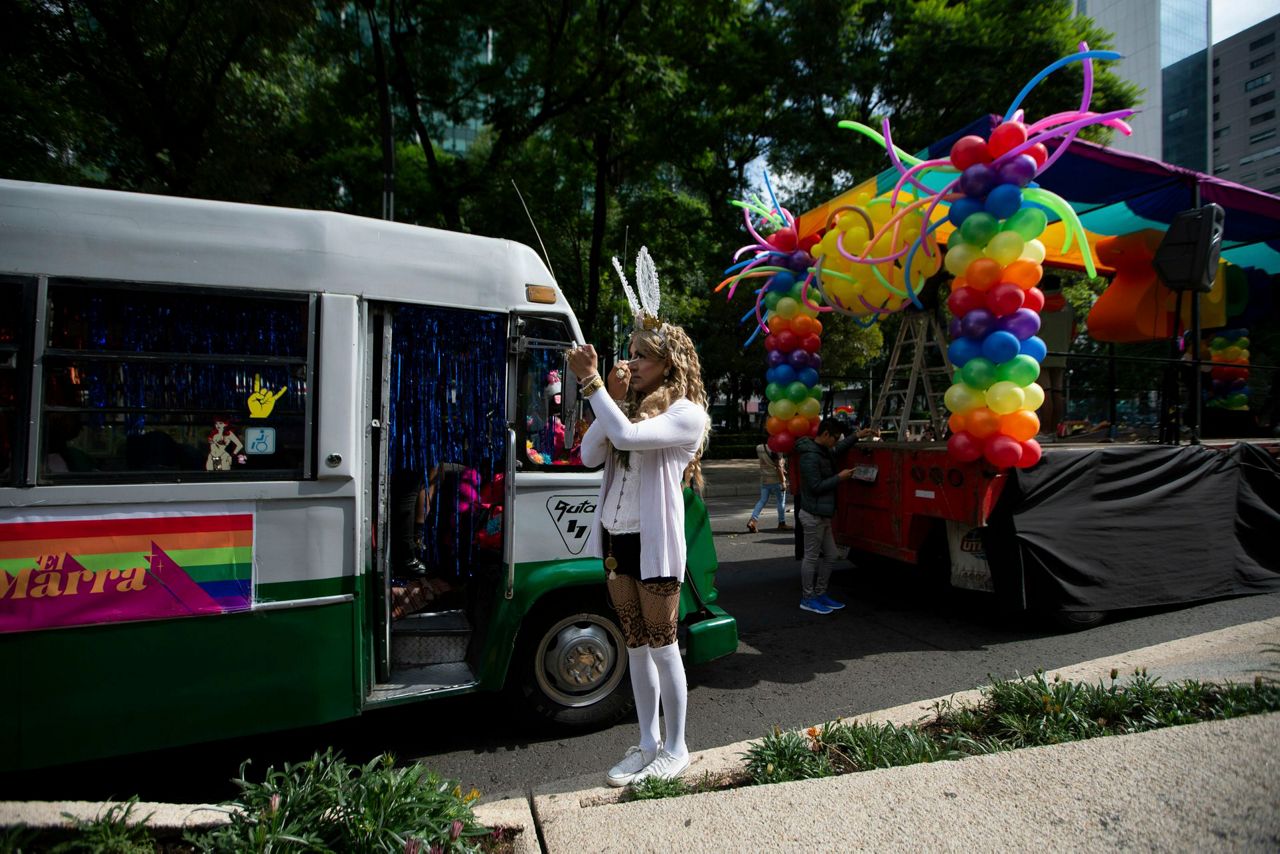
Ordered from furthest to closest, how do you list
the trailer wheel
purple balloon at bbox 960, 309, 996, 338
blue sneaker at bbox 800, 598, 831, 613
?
1. blue sneaker at bbox 800, 598, 831, 613
2. the trailer wheel
3. purple balloon at bbox 960, 309, 996, 338

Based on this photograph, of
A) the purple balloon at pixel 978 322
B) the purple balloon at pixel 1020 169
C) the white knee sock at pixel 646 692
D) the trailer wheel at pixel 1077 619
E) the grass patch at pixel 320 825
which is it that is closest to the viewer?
the grass patch at pixel 320 825

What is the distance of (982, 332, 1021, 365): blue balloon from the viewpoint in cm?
524

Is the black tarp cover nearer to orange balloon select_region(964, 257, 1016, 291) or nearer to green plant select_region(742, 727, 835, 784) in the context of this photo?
orange balloon select_region(964, 257, 1016, 291)

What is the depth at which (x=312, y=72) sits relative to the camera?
13.3 metres

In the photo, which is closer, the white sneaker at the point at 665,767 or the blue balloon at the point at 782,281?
the white sneaker at the point at 665,767

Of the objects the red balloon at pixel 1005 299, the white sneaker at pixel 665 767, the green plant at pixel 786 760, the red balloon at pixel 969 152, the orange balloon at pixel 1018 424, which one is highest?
the red balloon at pixel 969 152

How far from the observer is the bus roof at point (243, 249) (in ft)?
9.63

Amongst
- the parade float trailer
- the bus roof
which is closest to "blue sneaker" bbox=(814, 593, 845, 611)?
the parade float trailer

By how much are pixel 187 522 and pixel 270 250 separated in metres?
1.29

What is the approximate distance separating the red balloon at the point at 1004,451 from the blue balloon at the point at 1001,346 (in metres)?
0.59

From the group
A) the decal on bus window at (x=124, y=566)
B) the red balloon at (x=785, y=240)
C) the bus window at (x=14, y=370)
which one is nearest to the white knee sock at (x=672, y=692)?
the decal on bus window at (x=124, y=566)

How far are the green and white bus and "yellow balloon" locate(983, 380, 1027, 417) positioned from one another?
3.03 metres

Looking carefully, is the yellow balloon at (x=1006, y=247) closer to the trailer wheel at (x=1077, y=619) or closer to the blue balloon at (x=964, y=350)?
the blue balloon at (x=964, y=350)

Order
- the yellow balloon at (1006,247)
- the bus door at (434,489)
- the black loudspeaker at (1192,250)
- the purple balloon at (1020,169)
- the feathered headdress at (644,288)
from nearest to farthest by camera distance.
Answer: the feathered headdress at (644,288) → the bus door at (434,489) → the purple balloon at (1020,169) → the yellow balloon at (1006,247) → the black loudspeaker at (1192,250)
